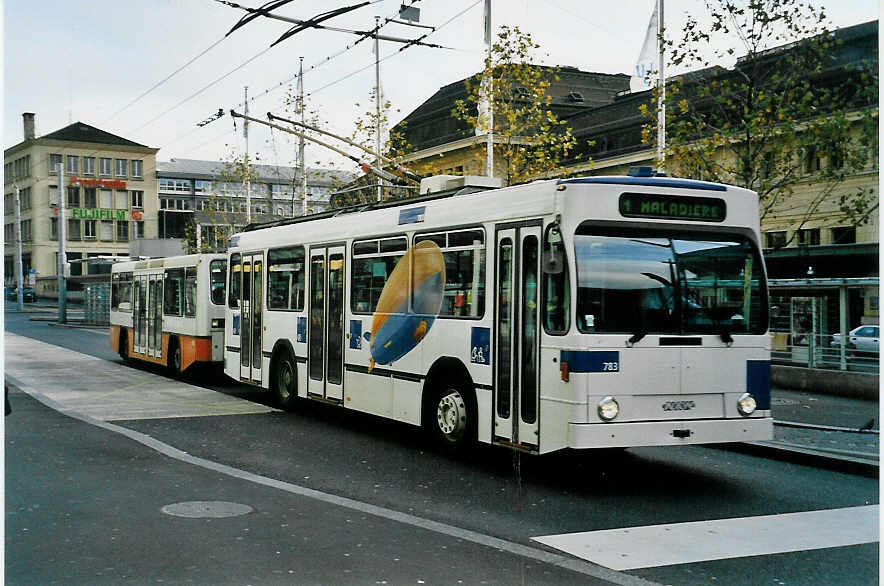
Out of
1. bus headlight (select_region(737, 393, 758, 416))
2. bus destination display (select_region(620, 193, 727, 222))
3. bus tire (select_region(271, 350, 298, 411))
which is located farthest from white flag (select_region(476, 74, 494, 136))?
bus headlight (select_region(737, 393, 758, 416))

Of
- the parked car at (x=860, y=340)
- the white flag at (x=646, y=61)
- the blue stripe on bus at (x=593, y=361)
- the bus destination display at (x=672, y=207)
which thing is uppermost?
the white flag at (x=646, y=61)

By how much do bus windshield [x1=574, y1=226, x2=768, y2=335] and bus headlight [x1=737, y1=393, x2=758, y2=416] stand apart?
0.61m

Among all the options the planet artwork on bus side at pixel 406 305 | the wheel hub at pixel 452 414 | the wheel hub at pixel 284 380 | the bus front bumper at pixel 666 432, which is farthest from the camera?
the wheel hub at pixel 284 380

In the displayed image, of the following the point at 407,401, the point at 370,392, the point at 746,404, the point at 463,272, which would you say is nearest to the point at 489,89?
the point at 370,392

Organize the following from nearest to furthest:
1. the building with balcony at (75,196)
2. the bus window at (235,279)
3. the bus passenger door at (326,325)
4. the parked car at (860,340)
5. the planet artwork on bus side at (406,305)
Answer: the planet artwork on bus side at (406,305) < the bus passenger door at (326,325) < the bus window at (235,279) < the parked car at (860,340) < the building with balcony at (75,196)

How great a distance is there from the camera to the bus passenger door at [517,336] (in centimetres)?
957

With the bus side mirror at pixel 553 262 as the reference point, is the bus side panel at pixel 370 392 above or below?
below

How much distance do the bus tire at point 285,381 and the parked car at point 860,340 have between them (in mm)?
11238

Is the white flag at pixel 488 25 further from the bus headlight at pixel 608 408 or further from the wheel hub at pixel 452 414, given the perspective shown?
the bus headlight at pixel 608 408

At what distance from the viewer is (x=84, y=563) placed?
6398 mm

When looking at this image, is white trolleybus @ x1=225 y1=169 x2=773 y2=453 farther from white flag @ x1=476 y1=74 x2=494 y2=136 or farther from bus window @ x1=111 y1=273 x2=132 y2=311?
bus window @ x1=111 y1=273 x2=132 y2=311

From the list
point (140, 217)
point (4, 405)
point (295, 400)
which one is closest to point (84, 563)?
point (4, 405)

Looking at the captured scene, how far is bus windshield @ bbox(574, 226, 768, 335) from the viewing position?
9.11 metres

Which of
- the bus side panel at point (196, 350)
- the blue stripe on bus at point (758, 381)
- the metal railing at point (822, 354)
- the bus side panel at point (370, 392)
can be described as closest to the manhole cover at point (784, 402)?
the metal railing at point (822, 354)
